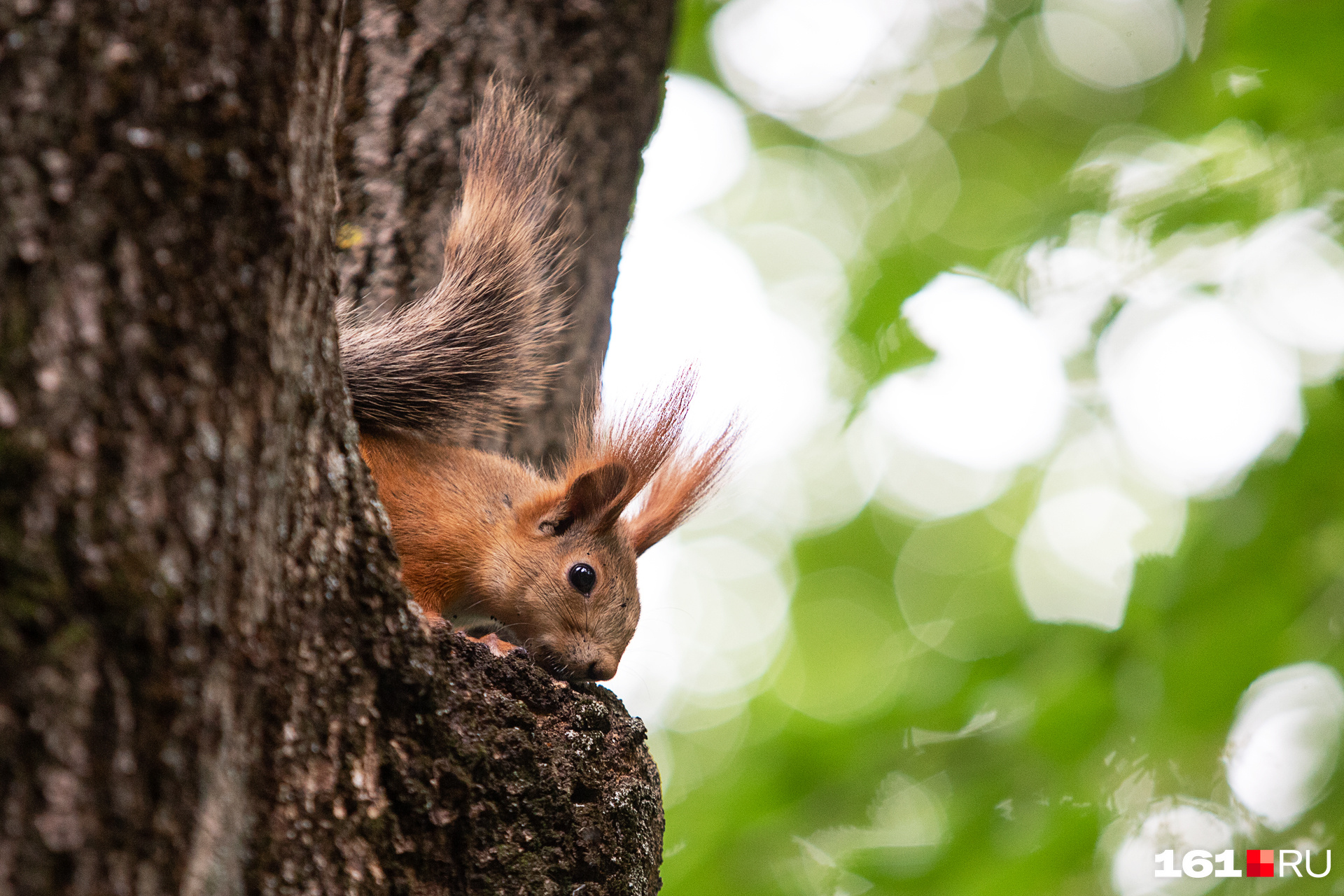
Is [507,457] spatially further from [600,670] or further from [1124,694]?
[1124,694]

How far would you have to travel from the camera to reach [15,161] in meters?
0.84

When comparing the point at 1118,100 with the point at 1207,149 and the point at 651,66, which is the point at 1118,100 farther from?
the point at 651,66

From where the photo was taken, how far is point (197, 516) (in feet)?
3.02

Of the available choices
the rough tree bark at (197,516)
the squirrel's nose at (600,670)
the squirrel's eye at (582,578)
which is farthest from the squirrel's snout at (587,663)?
the rough tree bark at (197,516)

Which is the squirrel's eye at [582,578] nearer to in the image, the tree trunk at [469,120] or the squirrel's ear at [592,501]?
the squirrel's ear at [592,501]

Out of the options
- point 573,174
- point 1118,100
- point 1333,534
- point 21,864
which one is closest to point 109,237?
point 21,864

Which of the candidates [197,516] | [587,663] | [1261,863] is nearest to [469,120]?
[587,663]

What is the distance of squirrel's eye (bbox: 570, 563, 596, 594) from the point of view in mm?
2479

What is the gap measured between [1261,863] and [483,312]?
83.2 inches

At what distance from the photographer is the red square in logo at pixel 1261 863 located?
7.66 feet

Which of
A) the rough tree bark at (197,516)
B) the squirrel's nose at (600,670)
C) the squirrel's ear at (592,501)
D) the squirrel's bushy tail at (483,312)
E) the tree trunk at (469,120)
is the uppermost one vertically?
the tree trunk at (469,120)

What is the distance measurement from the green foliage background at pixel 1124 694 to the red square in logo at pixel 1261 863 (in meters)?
0.03

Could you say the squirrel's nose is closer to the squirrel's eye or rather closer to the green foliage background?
the squirrel's eye

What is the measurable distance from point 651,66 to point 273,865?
7.30 ft
